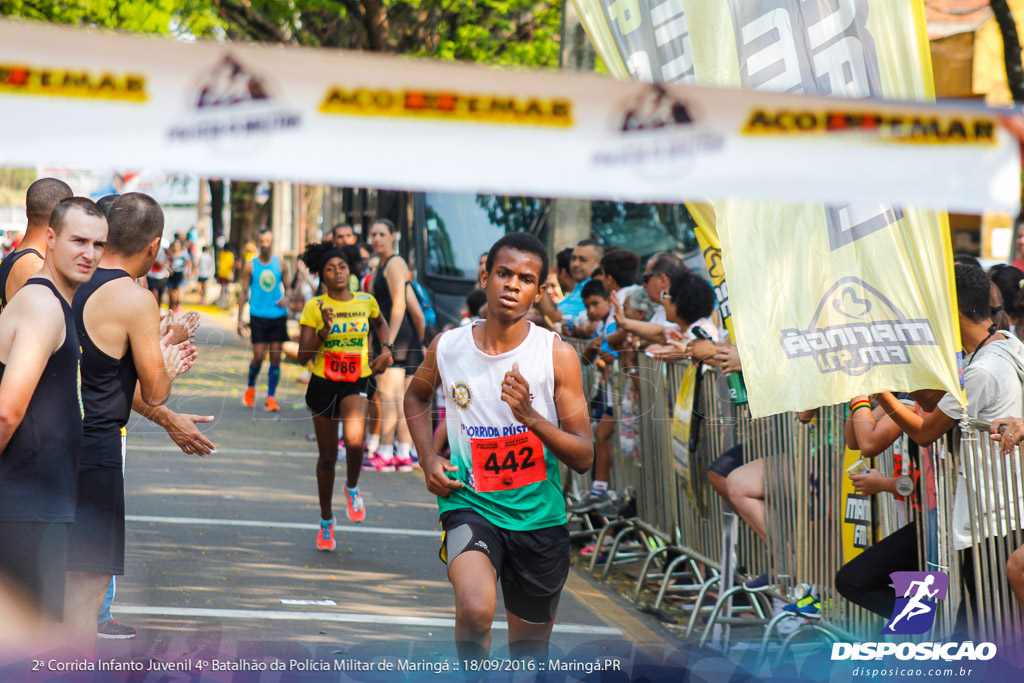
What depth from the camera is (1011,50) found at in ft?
38.5

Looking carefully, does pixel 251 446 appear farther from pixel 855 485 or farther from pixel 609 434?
pixel 855 485

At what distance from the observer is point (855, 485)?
5480mm

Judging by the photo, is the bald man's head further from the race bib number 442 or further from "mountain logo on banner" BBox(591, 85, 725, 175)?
"mountain logo on banner" BBox(591, 85, 725, 175)

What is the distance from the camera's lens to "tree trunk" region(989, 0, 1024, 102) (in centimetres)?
1171

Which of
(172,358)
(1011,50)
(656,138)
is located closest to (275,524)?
(172,358)

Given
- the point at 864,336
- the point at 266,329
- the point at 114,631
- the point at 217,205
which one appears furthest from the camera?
the point at 217,205

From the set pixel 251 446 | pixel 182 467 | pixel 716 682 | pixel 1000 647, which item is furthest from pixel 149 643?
pixel 251 446

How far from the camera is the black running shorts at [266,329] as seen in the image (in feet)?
47.6

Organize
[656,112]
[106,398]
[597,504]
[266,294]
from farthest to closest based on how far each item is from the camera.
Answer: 1. [266,294]
2. [597,504]
3. [106,398]
4. [656,112]

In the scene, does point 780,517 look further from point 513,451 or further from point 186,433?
point 186,433

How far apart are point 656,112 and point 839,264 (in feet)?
5.63

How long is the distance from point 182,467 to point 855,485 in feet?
23.2

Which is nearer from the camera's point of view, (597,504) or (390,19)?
(597,504)

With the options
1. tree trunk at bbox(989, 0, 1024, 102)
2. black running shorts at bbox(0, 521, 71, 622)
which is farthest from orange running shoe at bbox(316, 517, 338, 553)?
tree trunk at bbox(989, 0, 1024, 102)
